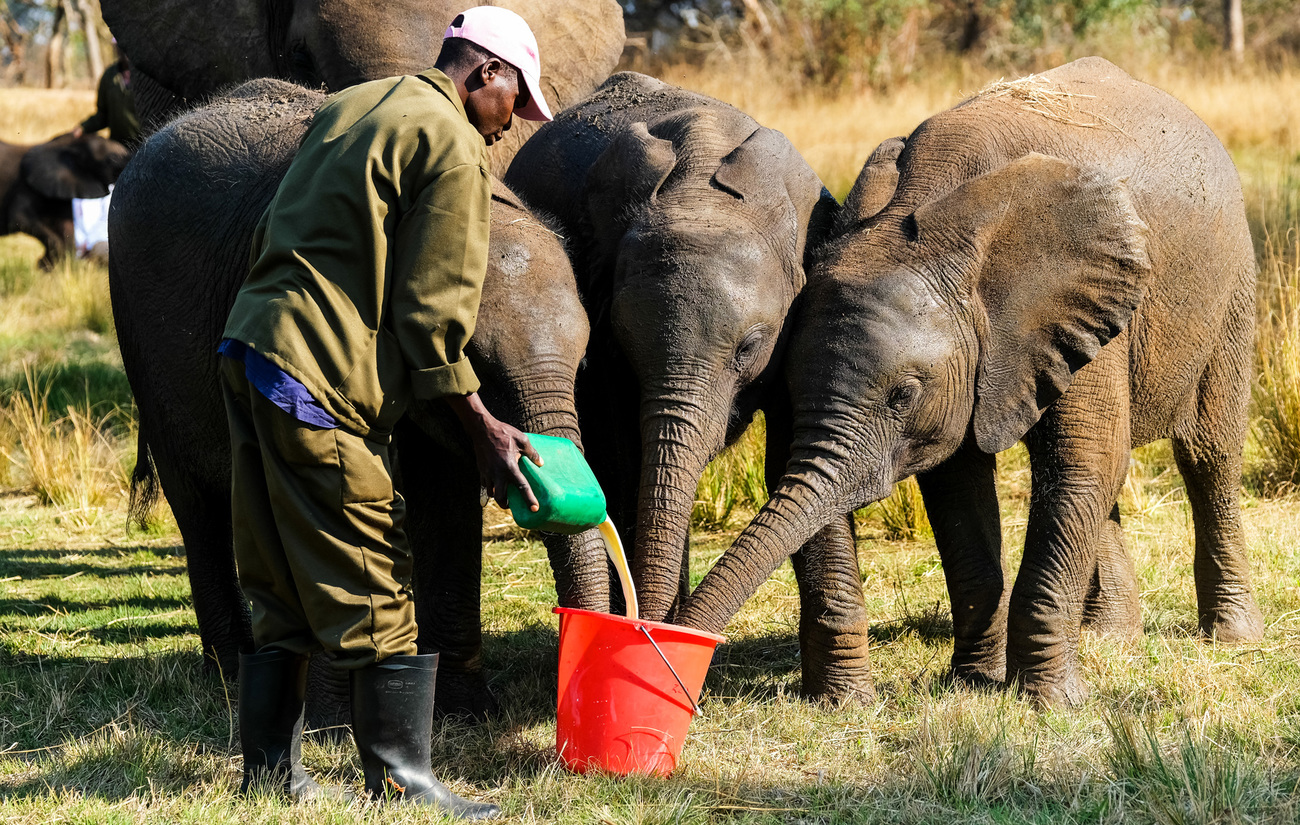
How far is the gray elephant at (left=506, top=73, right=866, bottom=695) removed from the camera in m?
4.69

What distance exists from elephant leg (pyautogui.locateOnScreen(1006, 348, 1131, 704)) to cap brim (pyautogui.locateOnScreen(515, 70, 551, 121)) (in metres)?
2.16

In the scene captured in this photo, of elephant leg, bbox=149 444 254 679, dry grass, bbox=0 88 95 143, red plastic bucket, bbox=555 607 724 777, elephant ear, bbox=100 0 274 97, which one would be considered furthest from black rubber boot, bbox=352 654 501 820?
dry grass, bbox=0 88 95 143

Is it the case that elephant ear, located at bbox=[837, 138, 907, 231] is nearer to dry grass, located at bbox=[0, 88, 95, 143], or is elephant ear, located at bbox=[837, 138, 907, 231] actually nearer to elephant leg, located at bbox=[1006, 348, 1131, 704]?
elephant leg, located at bbox=[1006, 348, 1131, 704]

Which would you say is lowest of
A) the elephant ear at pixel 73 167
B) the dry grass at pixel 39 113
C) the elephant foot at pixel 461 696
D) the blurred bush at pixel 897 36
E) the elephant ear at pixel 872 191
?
the dry grass at pixel 39 113

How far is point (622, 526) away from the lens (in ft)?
18.3

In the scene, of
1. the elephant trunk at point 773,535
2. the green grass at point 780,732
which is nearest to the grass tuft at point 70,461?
the green grass at point 780,732

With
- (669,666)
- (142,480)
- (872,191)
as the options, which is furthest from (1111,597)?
(142,480)

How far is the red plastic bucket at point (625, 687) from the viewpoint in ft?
13.6

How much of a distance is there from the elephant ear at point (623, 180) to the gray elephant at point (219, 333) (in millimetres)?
449

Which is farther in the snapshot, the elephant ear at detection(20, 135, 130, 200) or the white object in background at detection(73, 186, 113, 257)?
the elephant ear at detection(20, 135, 130, 200)

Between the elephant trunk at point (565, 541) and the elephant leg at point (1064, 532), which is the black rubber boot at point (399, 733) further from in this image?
the elephant leg at point (1064, 532)

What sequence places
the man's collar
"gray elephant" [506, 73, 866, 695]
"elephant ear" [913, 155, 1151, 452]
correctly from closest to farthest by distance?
the man's collar < "gray elephant" [506, 73, 866, 695] < "elephant ear" [913, 155, 1151, 452]

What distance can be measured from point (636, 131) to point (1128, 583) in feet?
9.49

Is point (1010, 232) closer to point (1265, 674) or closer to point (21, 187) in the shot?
point (1265, 674)
